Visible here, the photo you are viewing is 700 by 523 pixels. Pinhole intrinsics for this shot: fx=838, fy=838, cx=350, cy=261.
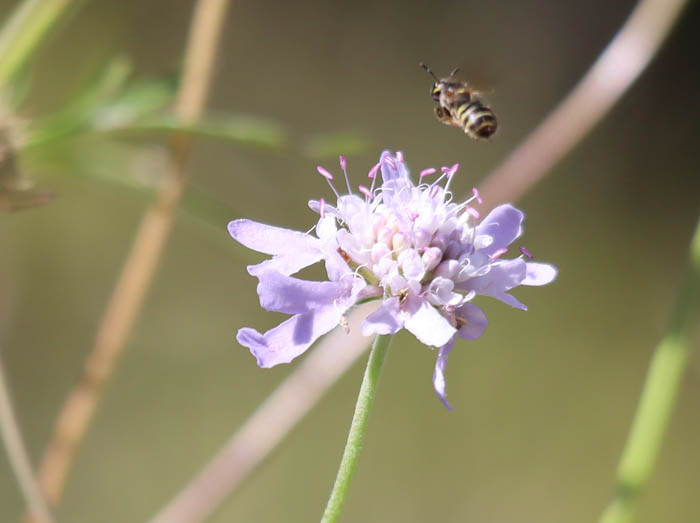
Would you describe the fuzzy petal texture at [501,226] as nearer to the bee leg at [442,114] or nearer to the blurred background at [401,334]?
the bee leg at [442,114]

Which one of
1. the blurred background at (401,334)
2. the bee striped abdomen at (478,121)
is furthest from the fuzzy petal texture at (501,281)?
the blurred background at (401,334)

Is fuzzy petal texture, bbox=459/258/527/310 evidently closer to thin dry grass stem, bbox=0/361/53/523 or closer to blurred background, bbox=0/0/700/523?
thin dry grass stem, bbox=0/361/53/523

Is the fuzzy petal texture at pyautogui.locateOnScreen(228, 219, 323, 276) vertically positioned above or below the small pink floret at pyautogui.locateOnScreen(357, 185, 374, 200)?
below

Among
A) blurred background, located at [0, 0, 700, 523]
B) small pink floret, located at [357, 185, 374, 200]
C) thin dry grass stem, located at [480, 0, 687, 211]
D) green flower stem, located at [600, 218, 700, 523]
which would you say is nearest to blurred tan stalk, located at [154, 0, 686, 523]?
thin dry grass stem, located at [480, 0, 687, 211]

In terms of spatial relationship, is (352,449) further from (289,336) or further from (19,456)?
(19,456)

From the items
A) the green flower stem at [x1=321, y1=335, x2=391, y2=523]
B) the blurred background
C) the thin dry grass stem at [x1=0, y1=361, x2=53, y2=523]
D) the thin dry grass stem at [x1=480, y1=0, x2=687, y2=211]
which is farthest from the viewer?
the blurred background
